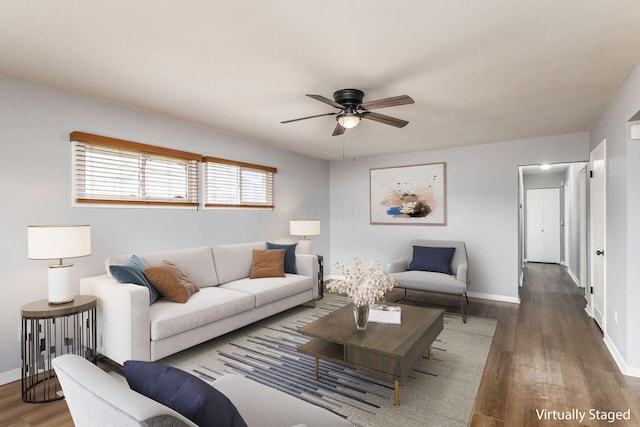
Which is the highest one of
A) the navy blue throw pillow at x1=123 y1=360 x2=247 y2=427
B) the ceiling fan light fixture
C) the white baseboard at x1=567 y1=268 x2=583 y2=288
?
the ceiling fan light fixture

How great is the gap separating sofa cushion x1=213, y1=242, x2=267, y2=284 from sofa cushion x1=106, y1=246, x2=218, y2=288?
85 millimetres

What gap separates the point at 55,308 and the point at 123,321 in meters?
0.46

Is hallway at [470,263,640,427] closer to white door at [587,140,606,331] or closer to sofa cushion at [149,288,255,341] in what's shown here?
white door at [587,140,606,331]

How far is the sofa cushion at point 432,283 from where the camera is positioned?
413 centimetres

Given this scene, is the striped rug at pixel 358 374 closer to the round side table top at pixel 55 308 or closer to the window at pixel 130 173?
the round side table top at pixel 55 308

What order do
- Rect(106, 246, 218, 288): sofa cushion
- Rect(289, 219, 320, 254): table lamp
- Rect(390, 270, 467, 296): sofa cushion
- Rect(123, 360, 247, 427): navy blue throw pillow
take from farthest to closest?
Rect(289, 219, 320, 254): table lamp → Rect(390, 270, 467, 296): sofa cushion → Rect(106, 246, 218, 288): sofa cushion → Rect(123, 360, 247, 427): navy blue throw pillow


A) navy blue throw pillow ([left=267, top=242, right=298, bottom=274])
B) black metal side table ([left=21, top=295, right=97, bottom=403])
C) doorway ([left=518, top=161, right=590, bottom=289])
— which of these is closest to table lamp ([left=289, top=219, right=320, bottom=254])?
navy blue throw pillow ([left=267, top=242, right=298, bottom=274])

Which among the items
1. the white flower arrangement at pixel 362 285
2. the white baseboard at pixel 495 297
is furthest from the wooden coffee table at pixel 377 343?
the white baseboard at pixel 495 297

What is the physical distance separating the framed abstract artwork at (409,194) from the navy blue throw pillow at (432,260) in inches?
30.4

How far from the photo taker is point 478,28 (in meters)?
1.95

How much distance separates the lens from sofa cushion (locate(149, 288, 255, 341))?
2.72 m

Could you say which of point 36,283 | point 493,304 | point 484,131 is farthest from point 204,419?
point 493,304

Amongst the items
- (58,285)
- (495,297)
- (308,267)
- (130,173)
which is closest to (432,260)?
(495,297)

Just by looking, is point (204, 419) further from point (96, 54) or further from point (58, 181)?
point (58, 181)
